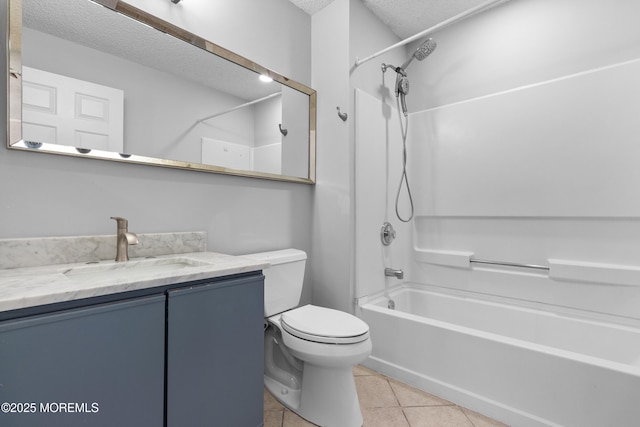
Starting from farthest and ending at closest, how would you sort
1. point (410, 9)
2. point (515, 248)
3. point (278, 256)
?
point (410, 9) < point (515, 248) < point (278, 256)

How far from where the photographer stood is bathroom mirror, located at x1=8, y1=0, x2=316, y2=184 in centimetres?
113

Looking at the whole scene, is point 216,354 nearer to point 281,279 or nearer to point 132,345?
point 132,345

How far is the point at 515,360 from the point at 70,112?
223 cm

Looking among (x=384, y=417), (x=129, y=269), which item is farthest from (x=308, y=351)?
(x=129, y=269)

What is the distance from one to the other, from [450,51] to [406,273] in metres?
1.80

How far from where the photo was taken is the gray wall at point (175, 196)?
1.13 metres

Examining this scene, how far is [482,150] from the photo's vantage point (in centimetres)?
219

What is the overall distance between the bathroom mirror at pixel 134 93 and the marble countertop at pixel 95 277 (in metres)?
0.45

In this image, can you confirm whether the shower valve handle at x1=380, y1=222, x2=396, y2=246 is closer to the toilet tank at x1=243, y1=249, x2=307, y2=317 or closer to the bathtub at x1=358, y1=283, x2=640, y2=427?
the bathtub at x1=358, y1=283, x2=640, y2=427

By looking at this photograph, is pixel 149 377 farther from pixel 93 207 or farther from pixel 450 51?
pixel 450 51

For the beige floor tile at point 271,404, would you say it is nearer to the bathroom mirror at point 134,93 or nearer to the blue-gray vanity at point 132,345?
the blue-gray vanity at point 132,345

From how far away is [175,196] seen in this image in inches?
59.7

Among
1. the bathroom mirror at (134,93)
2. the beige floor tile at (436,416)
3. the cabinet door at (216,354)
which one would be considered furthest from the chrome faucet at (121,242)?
the beige floor tile at (436,416)

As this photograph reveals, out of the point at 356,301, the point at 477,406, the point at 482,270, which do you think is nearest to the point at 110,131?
the point at 356,301
